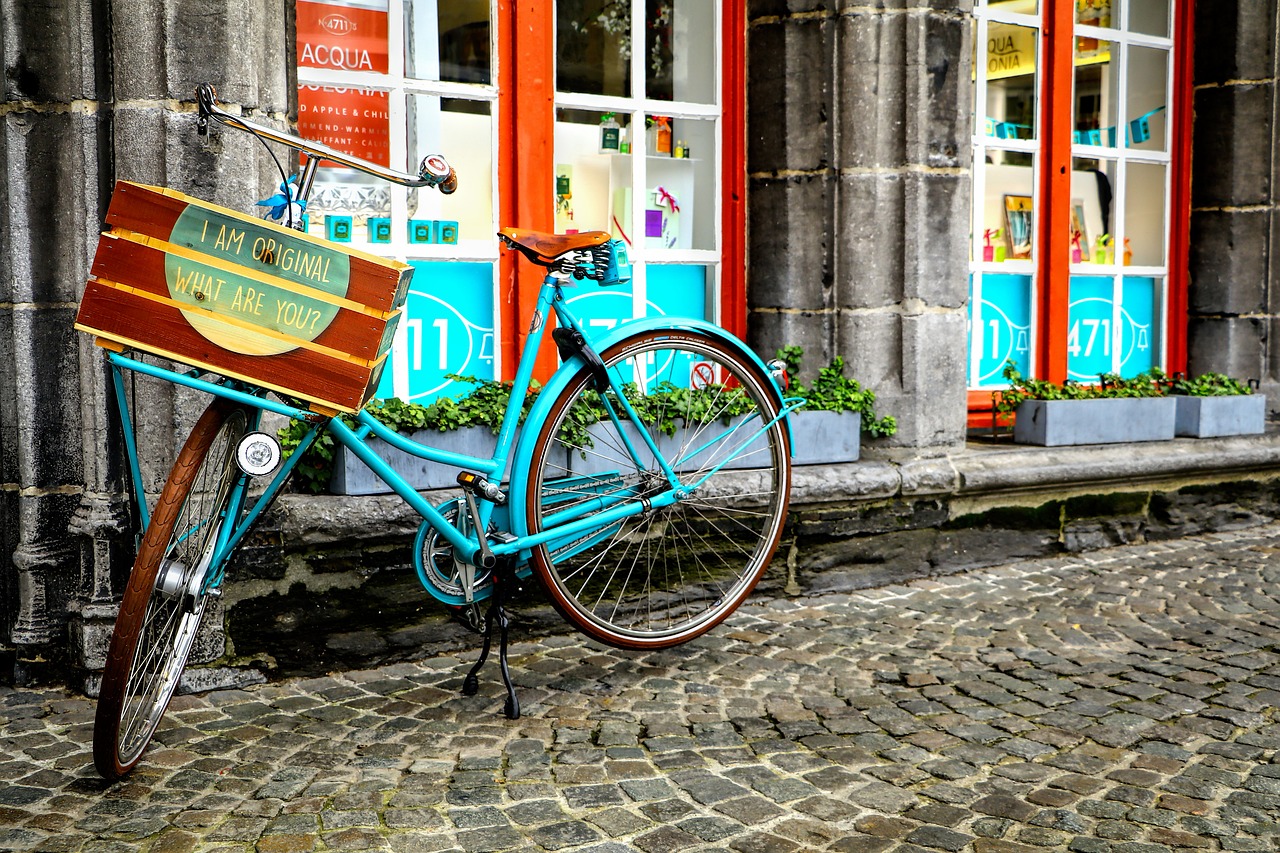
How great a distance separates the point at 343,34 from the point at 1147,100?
438 centimetres

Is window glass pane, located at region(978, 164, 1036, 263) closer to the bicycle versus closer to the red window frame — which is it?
the bicycle

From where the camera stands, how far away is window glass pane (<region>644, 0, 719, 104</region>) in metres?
5.16

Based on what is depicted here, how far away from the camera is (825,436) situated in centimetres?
505

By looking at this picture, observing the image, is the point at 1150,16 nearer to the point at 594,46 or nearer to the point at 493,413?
the point at 594,46

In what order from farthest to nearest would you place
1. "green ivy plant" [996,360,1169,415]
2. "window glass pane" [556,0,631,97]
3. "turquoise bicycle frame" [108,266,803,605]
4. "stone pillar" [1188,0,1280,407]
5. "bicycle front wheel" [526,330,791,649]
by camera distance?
"stone pillar" [1188,0,1280,407] < "green ivy plant" [996,360,1169,415] < "window glass pane" [556,0,631,97] < "bicycle front wheel" [526,330,791,649] < "turquoise bicycle frame" [108,266,803,605]

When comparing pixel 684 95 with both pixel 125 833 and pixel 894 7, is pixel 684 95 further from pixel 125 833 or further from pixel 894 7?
pixel 125 833

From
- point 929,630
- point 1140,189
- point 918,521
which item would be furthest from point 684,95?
point 1140,189

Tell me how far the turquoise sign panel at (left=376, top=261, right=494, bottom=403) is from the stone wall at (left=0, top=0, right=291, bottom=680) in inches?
34.9

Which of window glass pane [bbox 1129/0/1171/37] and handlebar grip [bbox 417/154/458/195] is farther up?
window glass pane [bbox 1129/0/1171/37]

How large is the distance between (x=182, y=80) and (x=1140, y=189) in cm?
503

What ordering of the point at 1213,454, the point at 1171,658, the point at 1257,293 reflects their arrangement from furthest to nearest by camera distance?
the point at 1257,293 → the point at 1213,454 → the point at 1171,658

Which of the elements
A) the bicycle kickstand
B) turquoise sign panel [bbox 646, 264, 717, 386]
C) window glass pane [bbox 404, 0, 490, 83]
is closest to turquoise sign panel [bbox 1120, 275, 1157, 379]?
turquoise sign panel [bbox 646, 264, 717, 386]

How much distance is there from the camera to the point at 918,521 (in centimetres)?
526

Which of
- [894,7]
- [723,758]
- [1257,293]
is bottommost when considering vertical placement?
[723,758]
